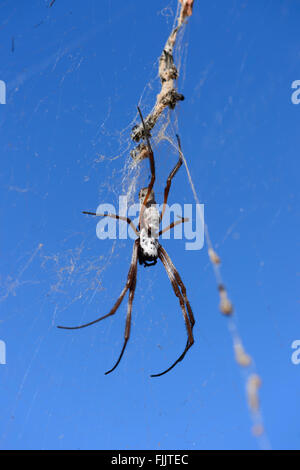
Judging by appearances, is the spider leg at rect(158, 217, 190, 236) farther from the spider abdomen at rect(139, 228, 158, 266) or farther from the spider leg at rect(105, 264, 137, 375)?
the spider leg at rect(105, 264, 137, 375)

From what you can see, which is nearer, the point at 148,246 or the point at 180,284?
the point at 148,246

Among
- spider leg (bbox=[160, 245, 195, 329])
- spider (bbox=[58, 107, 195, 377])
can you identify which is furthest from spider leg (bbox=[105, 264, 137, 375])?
spider leg (bbox=[160, 245, 195, 329])

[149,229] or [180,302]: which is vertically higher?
[149,229]

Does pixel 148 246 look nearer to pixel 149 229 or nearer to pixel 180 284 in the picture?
pixel 149 229

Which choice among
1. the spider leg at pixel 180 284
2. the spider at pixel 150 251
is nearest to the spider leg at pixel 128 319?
the spider at pixel 150 251

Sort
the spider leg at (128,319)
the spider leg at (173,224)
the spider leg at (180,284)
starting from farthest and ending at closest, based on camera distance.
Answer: the spider leg at (180,284) → the spider leg at (173,224) → the spider leg at (128,319)

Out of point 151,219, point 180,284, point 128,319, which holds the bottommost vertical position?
point 128,319

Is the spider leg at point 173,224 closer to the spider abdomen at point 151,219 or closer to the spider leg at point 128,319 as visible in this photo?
the spider abdomen at point 151,219

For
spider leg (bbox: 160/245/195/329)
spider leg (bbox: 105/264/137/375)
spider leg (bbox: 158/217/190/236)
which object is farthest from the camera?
spider leg (bbox: 160/245/195/329)

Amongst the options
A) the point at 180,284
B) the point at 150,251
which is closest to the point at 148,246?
the point at 150,251
